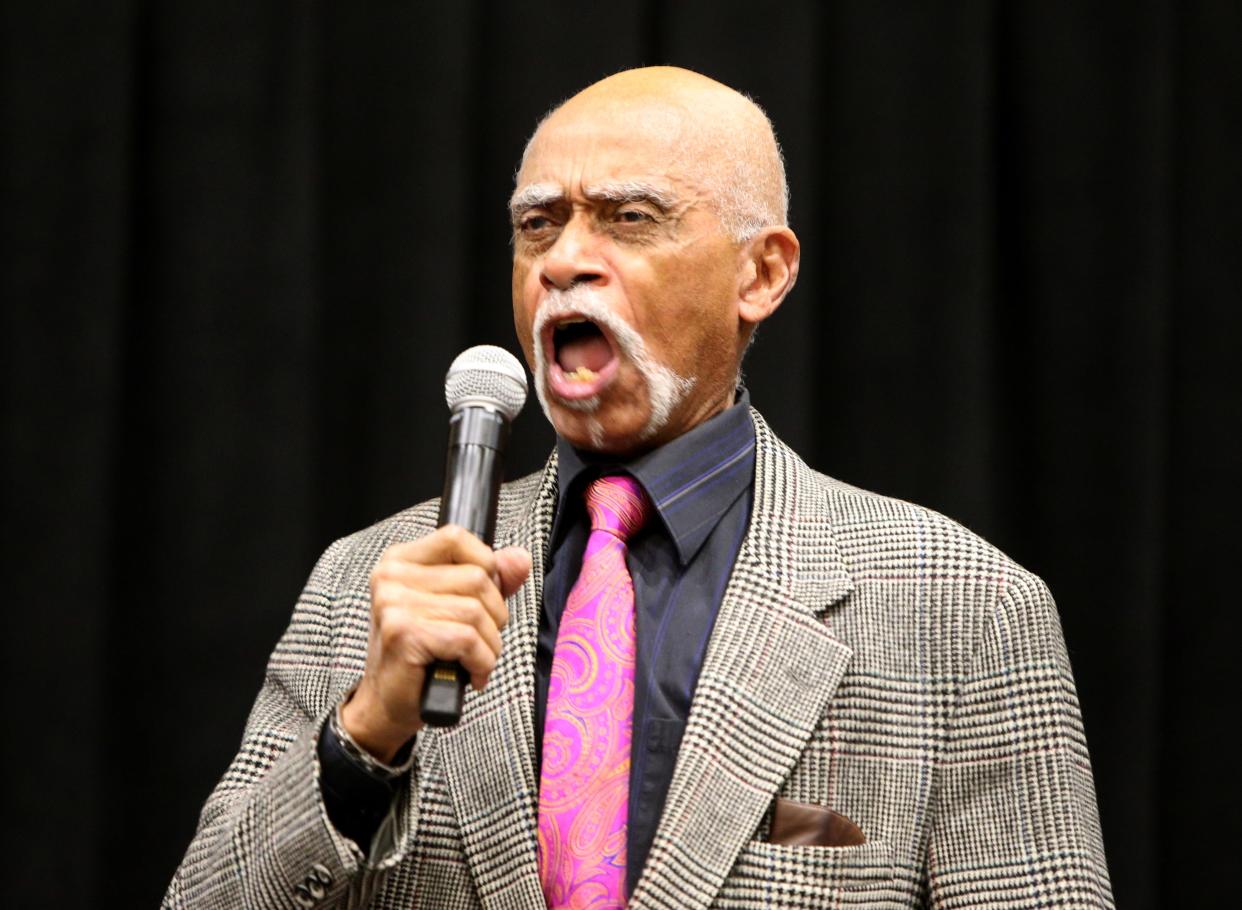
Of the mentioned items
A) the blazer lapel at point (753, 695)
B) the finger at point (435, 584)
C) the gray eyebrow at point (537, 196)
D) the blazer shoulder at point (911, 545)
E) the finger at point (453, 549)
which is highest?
the gray eyebrow at point (537, 196)

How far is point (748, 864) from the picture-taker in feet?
4.58

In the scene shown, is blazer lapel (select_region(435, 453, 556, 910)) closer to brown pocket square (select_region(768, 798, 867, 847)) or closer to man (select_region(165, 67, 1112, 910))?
man (select_region(165, 67, 1112, 910))

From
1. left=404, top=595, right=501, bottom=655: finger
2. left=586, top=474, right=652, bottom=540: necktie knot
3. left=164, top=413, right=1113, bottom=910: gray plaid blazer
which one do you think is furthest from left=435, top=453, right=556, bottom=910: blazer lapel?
left=404, top=595, right=501, bottom=655: finger

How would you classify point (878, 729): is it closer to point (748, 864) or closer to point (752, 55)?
point (748, 864)

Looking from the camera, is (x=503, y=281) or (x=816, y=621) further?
(x=503, y=281)

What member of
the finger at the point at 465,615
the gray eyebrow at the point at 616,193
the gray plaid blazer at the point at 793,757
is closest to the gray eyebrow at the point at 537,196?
the gray eyebrow at the point at 616,193

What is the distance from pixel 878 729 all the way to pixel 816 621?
0.12 m

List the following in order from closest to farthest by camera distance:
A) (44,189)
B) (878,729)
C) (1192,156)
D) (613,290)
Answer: (878,729) → (613,290) → (44,189) → (1192,156)

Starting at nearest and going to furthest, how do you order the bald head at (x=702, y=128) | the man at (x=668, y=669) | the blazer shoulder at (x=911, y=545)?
the man at (x=668, y=669), the blazer shoulder at (x=911, y=545), the bald head at (x=702, y=128)

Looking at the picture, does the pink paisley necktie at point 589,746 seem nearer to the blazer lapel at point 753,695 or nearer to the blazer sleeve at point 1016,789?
the blazer lapel at point 753,695

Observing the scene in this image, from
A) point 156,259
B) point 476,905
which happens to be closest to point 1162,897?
point 476,905

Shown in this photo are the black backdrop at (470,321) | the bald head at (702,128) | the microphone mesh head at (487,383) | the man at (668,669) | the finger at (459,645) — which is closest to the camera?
the finger at (459,645)

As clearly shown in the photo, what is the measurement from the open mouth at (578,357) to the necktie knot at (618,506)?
107mm

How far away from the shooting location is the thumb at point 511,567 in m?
1.17
